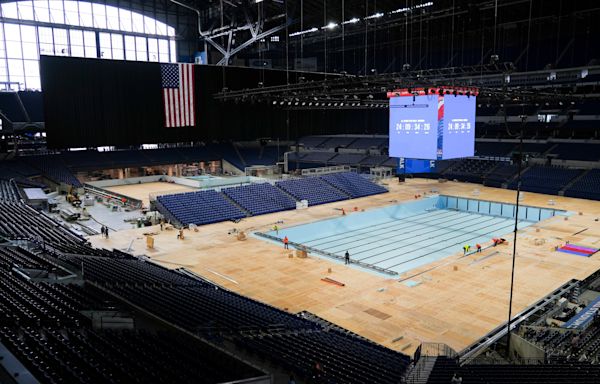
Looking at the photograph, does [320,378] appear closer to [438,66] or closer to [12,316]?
[12,316]

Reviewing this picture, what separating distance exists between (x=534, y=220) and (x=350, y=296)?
19329 millimetres

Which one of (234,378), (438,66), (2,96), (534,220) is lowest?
(534,220)

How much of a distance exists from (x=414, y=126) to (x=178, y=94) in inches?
549

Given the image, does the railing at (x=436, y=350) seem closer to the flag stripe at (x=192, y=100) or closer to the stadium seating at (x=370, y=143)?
the flag stripe at (x=192, y=100)

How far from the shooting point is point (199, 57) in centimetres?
3981

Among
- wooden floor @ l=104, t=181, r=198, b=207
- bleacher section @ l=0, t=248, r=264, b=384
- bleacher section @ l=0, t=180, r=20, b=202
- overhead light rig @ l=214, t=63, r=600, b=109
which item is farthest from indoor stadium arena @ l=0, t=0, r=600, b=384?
wooden floor @ l=104, t=181, r=198, b=207

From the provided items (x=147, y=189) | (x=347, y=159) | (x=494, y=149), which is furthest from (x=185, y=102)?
(x=494, y=149)

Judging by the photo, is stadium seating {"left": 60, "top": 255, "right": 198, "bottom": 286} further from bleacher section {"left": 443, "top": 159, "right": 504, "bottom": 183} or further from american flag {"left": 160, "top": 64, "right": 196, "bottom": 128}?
bleacher section {"left": 443, "top": 159, "right": 504, "bottom": 183}

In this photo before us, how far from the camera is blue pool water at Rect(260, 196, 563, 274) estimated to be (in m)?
21.9

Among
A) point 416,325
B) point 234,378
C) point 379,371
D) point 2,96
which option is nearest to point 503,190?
point 416,325

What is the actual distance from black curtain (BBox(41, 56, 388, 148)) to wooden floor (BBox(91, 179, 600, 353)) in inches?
235

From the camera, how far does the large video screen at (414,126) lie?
71.8ft

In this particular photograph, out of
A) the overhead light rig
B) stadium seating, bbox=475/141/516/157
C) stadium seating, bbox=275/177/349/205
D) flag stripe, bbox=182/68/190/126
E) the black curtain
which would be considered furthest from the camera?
stadium seating, bbox=475/141/516/157

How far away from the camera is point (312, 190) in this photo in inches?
1299
